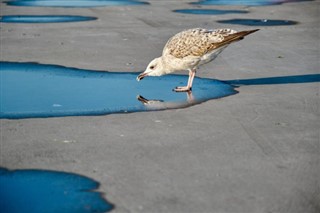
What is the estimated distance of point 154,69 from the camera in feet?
40.0

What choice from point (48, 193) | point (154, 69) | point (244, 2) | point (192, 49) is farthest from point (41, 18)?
point (48, 193)

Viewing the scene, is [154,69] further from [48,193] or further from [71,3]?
[71,3]

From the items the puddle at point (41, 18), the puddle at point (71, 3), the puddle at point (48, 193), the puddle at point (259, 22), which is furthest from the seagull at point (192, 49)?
the puddle at point (71, 3)

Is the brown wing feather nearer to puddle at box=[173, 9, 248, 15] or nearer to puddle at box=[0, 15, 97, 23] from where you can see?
puddle at box=[0, 15, 97, 23]

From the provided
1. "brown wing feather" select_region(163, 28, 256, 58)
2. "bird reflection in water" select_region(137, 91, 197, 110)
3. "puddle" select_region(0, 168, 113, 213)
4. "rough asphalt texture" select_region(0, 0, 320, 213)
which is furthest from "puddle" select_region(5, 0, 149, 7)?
"puddle" select_region(0, 168, 113, 213)

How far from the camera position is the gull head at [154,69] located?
12117mm

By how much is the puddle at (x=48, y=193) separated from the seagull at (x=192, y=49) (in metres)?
4.59

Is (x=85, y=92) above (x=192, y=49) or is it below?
below

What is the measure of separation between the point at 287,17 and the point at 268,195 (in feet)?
52.1

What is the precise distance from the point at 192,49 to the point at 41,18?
10.9 meters

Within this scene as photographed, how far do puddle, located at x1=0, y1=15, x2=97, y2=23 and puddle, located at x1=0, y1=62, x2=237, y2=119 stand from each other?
7.47m

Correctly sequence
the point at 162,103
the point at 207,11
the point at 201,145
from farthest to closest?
the point at 207,11 → the point at 162,103 → the point at 201,145

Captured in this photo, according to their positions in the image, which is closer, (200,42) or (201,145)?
(201,145)

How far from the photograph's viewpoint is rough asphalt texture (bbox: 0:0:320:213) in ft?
22.6
